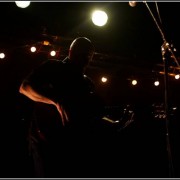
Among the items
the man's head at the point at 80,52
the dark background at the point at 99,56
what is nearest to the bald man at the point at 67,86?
the man's head at the point at 80,52

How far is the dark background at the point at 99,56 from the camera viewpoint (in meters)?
7.95

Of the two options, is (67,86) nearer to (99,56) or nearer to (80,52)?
(80,52)

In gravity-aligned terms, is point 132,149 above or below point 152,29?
below

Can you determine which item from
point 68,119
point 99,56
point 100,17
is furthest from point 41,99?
point 99,56

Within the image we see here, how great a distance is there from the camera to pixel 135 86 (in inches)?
487

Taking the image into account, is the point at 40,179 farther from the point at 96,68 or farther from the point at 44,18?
the point at 96,68

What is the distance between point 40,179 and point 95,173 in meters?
0.48

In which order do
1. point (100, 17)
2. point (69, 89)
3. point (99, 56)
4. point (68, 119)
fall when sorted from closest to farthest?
point (68, 119) < point (69, 89) < point (100, 17) < point (99, 56)

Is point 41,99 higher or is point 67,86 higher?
point 67,86

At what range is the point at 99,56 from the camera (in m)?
9.11

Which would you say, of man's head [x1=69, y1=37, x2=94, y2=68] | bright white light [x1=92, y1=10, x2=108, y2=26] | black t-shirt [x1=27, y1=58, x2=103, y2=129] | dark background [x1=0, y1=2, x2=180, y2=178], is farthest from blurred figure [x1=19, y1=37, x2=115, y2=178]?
dark background [x1=0, y1=2, x2=180, y2=178]

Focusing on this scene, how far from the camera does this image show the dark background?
26.1ft

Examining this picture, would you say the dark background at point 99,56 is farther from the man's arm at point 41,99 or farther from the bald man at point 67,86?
the man's arm at point 41,99

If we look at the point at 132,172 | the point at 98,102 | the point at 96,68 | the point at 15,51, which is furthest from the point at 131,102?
the point at 98,102
